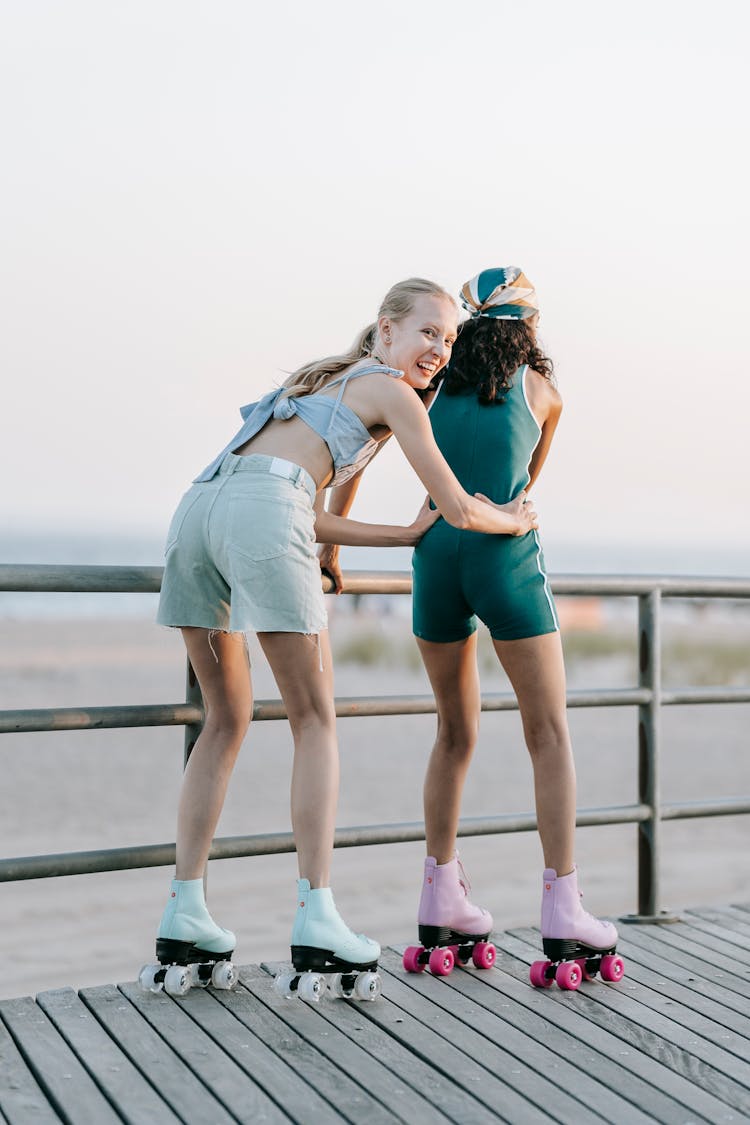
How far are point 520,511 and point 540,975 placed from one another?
3.30 feet

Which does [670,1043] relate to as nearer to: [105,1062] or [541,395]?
[105,1062]

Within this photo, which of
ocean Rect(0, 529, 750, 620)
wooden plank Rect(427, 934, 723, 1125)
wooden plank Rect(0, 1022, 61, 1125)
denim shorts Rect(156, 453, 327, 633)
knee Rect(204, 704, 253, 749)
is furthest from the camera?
ocean Rect(0, 529, 750, 620)

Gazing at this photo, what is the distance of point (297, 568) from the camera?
270cm

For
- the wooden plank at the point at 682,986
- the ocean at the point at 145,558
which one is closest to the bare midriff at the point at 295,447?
the wooden plank at the point at 682,986

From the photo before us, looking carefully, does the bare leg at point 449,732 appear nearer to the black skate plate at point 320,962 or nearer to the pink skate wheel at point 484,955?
the pink skate wheel at point 484,955

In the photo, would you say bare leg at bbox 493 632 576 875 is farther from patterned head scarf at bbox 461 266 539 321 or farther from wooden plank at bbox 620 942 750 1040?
patterned head scarf at bbox 461 266 539 321

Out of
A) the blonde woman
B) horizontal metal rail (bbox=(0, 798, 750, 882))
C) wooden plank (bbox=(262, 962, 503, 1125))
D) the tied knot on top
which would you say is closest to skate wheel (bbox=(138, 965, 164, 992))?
the blonde woman

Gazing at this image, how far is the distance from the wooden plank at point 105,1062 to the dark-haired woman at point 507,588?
759mm

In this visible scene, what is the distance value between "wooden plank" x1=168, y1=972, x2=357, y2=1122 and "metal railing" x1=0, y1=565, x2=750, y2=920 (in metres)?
0.34

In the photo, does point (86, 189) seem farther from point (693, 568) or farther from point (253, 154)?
point (693, 568)

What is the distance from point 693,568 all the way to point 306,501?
38.8 metres

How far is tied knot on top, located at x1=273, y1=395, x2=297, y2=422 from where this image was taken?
280cm

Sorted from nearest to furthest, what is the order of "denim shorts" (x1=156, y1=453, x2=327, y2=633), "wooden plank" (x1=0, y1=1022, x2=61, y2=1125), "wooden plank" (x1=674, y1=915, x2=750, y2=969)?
"wooden plank" (x1=0, y1=1022, x2=61, y2=1125) < "denim shorts" (x1=156, y1=453, x2=327, y2=633) < "wooden plank" (x1=674, y1=915, x2=750, y2=969)

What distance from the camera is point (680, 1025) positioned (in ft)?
8.88
